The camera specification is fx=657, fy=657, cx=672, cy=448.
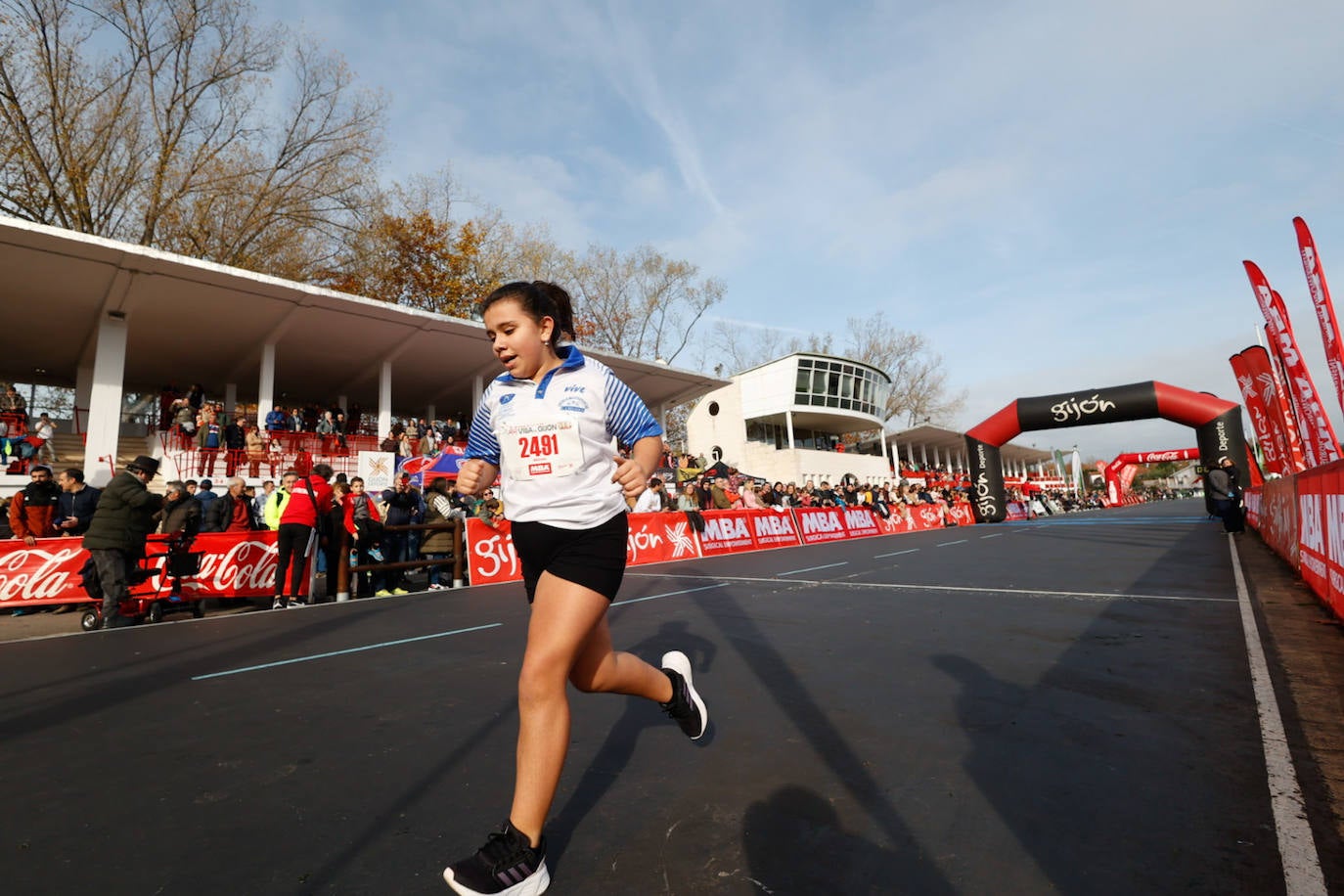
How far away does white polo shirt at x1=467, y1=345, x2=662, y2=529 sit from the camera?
2078 millimetres

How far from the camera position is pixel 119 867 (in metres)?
1.88

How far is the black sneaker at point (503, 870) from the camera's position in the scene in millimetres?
1662

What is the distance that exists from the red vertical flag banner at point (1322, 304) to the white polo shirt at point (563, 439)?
9821 mm

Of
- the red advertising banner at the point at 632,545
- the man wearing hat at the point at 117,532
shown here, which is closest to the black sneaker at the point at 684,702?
the red advertising banner at the point at 632,545

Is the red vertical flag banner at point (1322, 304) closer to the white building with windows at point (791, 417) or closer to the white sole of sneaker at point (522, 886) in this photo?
the white sole of sneaker at point (522, 886)

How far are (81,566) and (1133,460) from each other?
64.9 meters

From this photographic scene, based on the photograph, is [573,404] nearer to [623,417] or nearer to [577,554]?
[623,417]

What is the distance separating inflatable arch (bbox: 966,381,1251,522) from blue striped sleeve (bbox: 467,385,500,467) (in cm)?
2262

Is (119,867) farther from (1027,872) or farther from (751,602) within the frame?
(751,602)

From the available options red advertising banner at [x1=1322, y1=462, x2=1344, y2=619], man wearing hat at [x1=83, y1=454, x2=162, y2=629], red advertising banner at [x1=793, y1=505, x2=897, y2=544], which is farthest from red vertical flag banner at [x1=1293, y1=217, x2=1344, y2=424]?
man wearing hat at [x1=83, y1=454, x2=162, y2=629]

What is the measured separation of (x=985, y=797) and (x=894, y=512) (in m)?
21.3

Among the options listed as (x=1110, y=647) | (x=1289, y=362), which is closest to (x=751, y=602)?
(x=1110, y=647)

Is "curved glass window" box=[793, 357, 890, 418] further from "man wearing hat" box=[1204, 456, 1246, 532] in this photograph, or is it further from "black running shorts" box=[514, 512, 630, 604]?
"black running shorts" box=[514, 512, 630, 604]

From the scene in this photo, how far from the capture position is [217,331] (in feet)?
62.7
